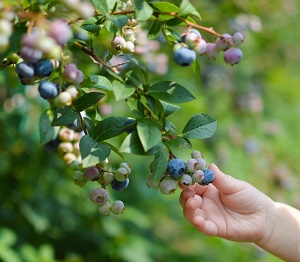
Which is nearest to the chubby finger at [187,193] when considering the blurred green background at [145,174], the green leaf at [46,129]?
the green leaf at [46,129]

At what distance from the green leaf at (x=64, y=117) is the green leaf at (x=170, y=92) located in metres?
0.14

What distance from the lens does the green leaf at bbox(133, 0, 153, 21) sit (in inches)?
35.5

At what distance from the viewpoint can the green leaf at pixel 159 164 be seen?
0.98 m

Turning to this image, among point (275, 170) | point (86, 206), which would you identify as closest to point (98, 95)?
point (86, 206)

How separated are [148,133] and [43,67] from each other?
203mm

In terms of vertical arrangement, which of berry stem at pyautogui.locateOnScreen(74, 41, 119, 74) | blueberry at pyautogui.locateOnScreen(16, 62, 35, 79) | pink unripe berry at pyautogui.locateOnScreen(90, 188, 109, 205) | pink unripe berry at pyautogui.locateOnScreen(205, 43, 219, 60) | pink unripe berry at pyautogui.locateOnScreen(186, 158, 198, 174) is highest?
blueberry at pyautogui.locateOnScreen(16, 62, 35, 79)

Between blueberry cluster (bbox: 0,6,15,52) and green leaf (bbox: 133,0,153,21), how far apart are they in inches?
7.7

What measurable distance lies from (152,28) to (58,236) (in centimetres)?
170

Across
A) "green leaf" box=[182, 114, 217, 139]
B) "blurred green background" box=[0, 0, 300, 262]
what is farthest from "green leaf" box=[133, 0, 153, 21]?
"blurred green background" box=[0, 0, 300, 262]

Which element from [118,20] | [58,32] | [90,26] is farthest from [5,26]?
[90,26]

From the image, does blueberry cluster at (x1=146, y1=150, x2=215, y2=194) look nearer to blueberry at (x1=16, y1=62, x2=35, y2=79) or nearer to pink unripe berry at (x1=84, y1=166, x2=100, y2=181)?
pink unripe berry at (x1=84, y1=166, x2=100, y2=181)

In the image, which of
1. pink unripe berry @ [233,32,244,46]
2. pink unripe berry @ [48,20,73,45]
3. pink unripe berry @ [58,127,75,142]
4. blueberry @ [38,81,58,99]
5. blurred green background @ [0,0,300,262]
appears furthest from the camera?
blurred green background @ [0,0,300,262]

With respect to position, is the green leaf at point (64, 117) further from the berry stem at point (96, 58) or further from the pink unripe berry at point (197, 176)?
the pink unripe berry at point (197, 176)

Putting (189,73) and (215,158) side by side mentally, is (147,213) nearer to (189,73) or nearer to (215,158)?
(215,158)
